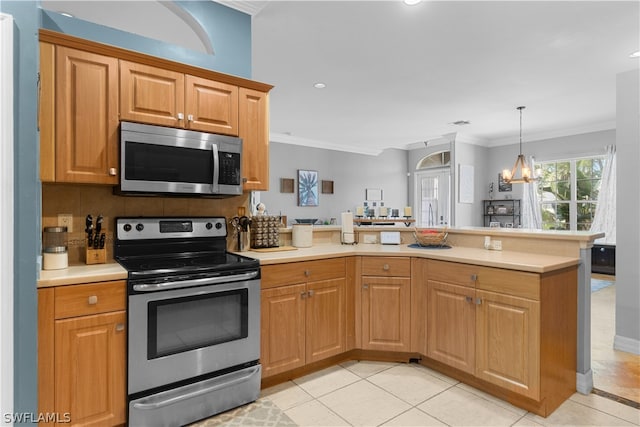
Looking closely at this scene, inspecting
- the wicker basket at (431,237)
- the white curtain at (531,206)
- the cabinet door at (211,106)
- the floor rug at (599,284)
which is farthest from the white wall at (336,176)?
the cabinet door at (211,106)

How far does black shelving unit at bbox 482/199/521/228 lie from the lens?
7.99 m

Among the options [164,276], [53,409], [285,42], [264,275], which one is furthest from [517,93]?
Answer: [53,409]

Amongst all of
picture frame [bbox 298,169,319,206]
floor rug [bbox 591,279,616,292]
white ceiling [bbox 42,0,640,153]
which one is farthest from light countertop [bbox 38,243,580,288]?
picture frame [bbox 298,169,319,206]

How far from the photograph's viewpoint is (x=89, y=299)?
5.87ft

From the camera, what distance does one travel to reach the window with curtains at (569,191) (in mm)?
7077

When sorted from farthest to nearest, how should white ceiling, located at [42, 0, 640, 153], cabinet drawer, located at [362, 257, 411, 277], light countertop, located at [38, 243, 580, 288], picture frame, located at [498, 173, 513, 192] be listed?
picture frame, located at [498, 173, 513, 192], white ceiling, located at [42, 0, 640, 153], cabinet drawer, located at [362, 257, 411, 277], light countertop, located at [38, 243, 580, 288]

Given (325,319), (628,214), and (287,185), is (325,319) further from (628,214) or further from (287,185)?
(287,185)

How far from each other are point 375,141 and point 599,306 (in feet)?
17.3

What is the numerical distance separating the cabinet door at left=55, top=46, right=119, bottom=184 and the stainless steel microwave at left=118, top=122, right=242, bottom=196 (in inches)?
3.6

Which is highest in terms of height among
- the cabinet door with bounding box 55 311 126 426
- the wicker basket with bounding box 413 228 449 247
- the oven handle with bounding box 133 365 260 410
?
the wicker basket with bounding box 413 228 449 247

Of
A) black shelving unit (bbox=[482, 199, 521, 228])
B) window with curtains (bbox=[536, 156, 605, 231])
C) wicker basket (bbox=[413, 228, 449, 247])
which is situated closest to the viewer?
wicker basket (bbox=[413, 228, 449, 247])

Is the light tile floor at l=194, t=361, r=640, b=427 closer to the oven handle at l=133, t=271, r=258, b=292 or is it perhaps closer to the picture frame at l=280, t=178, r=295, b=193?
the oven handle at l=133, t=271, r=258, b=292

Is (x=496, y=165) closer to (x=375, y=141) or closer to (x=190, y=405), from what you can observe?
(x=375, y=141)

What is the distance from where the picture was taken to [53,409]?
1.71m
